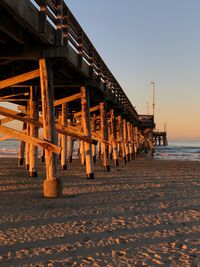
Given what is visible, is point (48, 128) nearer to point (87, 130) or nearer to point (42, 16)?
point (42, 16)

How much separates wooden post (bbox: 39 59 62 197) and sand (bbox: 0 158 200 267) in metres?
0.27

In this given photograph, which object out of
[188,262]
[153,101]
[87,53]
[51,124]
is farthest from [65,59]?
[153,101]

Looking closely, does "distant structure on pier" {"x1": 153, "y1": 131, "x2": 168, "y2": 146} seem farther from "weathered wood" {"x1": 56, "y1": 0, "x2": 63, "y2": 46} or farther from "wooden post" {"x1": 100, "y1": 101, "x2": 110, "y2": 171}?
"weathered wood" {"x1": 56, "y1": 0, "x2": 63, "y2": 46}

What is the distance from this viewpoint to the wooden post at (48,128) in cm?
754

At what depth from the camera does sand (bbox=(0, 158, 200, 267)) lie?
382 cm

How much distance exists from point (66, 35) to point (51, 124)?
87.5 inches

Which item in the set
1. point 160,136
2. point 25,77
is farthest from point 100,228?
point 160,136

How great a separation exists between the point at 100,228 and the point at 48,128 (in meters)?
3.24

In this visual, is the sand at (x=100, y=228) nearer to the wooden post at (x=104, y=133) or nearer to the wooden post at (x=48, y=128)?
the wooden post at (x=48, y=128)

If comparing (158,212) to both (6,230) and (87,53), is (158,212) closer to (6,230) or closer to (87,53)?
(6,230)

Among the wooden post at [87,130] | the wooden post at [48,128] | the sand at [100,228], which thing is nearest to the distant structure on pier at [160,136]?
the wooden post at [87,130]

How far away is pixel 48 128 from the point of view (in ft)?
25.2

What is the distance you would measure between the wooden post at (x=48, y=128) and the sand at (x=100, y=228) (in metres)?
0.27

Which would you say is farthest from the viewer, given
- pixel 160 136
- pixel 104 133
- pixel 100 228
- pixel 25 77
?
pixel 160 136
